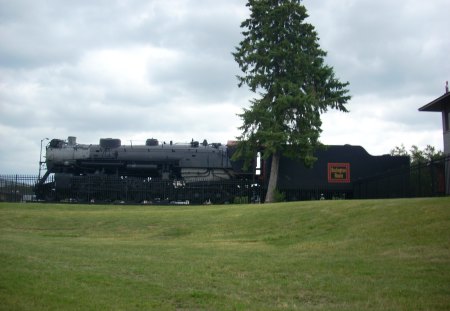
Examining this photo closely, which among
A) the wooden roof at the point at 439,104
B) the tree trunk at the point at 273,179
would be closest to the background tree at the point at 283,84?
the tree trunk at the point at 273,179

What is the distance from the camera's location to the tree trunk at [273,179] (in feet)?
83.0

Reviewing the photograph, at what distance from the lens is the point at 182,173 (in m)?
26.5

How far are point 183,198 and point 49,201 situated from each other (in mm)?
7165

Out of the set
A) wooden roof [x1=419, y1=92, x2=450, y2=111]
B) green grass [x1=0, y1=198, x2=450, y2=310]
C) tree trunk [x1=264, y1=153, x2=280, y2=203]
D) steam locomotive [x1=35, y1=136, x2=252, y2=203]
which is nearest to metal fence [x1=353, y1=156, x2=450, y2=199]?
wooden roof [x1=419, y1=92, x2=450, y2=111]

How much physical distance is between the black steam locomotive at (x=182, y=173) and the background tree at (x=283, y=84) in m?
1.22

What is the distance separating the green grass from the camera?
7.05 metres

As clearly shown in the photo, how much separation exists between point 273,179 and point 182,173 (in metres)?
4.97

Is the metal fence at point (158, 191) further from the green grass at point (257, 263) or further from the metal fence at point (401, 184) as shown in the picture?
the green grass at point (257, 263)

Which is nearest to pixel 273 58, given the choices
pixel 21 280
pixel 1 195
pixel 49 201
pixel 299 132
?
pixel 299 132

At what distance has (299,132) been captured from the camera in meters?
26.7

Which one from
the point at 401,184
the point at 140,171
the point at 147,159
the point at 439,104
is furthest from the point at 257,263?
the point at 140,171

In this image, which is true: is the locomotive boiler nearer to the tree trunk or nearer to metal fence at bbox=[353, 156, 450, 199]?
the tree trunk

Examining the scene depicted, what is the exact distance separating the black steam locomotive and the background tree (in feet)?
4.01

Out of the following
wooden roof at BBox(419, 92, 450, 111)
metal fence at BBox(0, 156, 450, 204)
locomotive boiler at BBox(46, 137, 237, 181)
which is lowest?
metal fence at BBox(0, 156, 450, 204)
